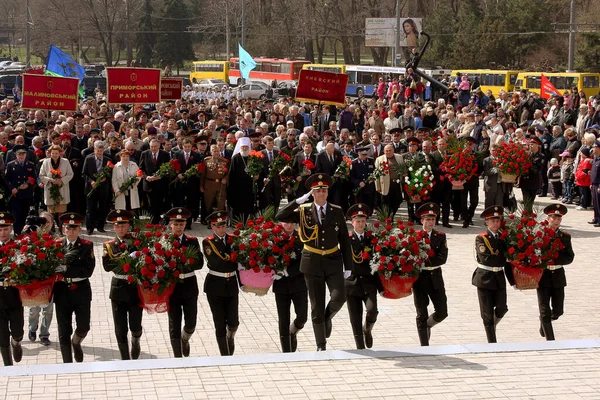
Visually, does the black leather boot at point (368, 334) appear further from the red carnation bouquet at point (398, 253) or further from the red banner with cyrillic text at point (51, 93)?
the red banner with cyrillic text at point (51, 93)

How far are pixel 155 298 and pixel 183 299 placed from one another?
36cm

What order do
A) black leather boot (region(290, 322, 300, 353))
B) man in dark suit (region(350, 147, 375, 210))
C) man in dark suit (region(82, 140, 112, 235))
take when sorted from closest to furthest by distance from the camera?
1. black leather boot (region(290, 322, 300, 353))
2. man in dark suit (region(82, 140, 112, 235))
3. man in dark suit (region(350, 147, 375, 210))

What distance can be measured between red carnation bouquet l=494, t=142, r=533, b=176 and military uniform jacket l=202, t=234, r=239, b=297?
29.9 ft

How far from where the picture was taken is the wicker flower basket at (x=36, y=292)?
32.2 ft

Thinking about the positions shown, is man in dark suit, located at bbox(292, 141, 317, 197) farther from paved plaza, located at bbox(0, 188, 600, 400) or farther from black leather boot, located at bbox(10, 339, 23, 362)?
black leather boot, located at bbox(10, 339, 23, 362)

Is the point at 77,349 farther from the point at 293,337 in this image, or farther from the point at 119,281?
the point at 293,337

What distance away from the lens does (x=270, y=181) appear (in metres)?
18.1

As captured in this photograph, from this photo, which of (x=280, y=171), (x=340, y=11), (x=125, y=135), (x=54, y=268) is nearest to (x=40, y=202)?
(x=125, y=135)

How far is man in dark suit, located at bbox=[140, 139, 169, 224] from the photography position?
18031 millimetres

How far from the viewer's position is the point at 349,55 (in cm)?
7725

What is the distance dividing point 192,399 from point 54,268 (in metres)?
2.36

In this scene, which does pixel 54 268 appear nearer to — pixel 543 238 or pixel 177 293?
pixel 177 293

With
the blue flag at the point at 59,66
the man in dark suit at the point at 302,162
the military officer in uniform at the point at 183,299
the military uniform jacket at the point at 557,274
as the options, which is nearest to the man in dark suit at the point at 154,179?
the man in dark suit at the point at 302,162

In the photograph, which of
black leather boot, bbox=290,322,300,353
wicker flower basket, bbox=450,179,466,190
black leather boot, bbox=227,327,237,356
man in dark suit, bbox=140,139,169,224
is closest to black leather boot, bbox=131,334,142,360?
black leather boot, bbox=227,327,237,356
